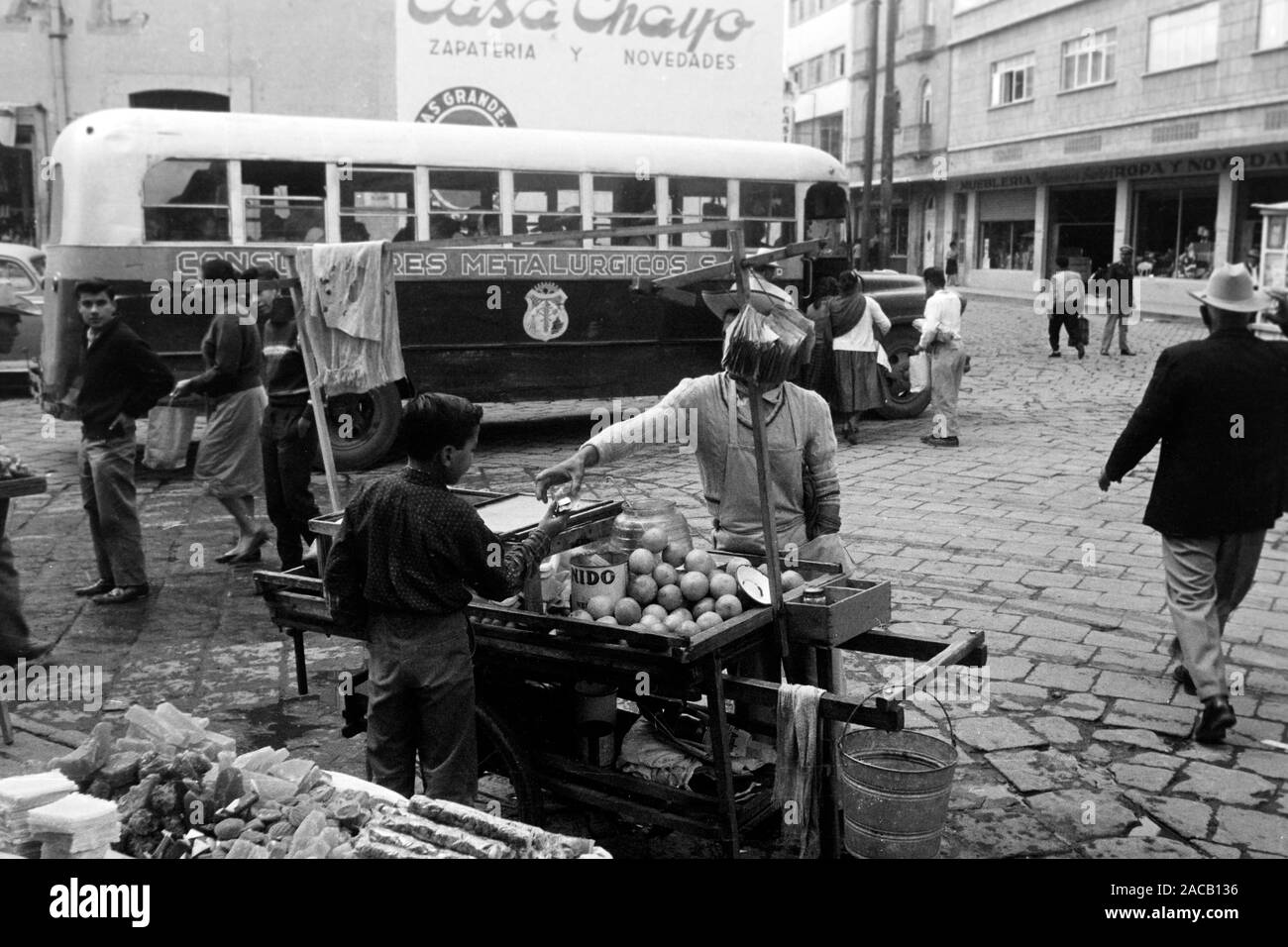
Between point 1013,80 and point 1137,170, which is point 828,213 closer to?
point 1137,170

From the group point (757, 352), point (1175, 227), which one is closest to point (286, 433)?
point (757, 352)

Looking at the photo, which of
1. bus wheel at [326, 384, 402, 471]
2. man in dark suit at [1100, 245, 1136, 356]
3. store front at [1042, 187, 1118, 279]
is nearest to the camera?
bus wheel at [326, 384, 402, 471]

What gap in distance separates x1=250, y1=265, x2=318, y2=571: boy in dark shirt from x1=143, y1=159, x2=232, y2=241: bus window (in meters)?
3.58

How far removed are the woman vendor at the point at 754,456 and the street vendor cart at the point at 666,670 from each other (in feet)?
0.47

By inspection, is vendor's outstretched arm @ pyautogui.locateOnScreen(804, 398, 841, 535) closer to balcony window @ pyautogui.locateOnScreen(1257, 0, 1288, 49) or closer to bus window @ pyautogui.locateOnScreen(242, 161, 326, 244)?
bus window @ pyautogui.locateOnScreen(242, 161, 326, 244)

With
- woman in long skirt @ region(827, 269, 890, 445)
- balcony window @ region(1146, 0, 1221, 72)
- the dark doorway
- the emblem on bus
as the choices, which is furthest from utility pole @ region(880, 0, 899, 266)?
the emblem on bus

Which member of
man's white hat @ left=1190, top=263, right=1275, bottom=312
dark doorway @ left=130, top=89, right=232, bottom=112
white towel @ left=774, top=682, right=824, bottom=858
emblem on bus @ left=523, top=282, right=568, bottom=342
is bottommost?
white towel @ left=774, top=682, right=824, bottom=858

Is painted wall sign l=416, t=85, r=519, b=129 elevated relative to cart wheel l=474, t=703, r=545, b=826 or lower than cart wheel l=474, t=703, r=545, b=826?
elevated

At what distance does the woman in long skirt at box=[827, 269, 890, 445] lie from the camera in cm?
1143

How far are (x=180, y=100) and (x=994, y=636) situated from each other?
1600cm

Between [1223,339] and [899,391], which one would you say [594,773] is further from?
[899,391]

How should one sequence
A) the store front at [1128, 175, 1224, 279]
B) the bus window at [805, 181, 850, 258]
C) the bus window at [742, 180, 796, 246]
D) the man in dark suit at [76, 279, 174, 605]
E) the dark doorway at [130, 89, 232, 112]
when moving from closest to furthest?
the man in dark suit at [76, 279, 174, 605] < the bus window at [742, 180, 796, 246] < the bus window at [805, 181, 850, 258] < the dark doorway at [130, 89, 232, 112] < the store front at [1128, 175, 1224, 279]

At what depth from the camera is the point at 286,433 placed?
7.05 metres
